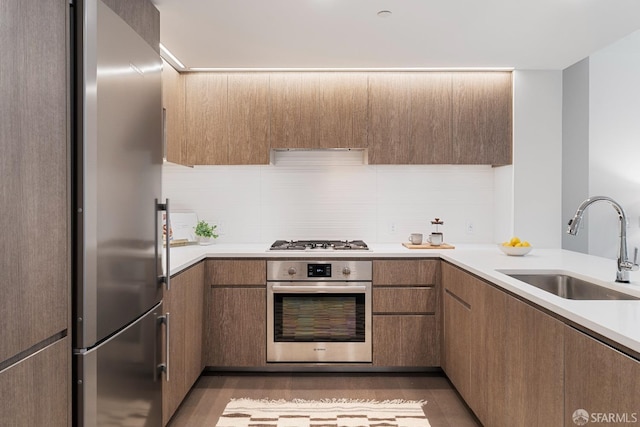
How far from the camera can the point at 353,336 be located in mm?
3518

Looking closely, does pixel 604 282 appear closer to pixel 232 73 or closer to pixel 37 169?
pixel 37 169

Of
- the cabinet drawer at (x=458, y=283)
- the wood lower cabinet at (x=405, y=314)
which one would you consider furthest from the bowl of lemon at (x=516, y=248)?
the wood lower cabinet at (x=405, y=314)

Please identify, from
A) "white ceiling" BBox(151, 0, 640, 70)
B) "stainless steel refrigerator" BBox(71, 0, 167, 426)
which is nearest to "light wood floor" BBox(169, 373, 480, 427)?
"stainless steel refrigerator" BBox(71, 0, 167, 426)

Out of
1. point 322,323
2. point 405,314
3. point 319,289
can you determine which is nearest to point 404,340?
point 405,314

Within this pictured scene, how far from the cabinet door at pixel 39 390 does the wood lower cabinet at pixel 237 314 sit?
1901mm

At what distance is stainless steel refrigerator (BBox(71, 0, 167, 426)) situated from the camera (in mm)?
1634

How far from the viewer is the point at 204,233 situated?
383 cm

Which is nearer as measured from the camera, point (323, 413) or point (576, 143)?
point (323, 413)

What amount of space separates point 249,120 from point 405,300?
1.85 m

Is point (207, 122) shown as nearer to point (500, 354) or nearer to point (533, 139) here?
point (533, 139)

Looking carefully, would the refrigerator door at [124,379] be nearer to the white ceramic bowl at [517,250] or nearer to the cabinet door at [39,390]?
the cabinet door at [39,390]

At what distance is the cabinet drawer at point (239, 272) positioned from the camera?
349 centimetres

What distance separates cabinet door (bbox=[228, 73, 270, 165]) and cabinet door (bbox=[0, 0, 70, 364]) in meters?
2.23

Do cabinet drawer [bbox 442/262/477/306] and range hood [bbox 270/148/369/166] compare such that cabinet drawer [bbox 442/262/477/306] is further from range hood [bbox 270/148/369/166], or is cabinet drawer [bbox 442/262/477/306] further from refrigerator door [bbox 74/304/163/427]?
refrigerator door [bbox 74/304/163/427]
